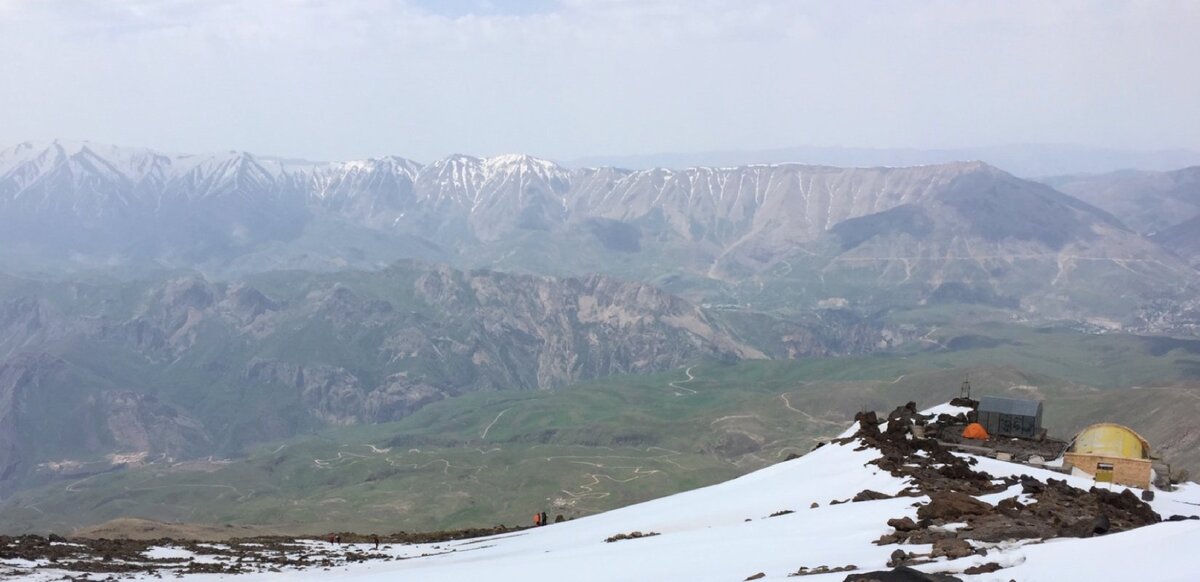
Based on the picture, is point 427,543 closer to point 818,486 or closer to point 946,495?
point 818,486

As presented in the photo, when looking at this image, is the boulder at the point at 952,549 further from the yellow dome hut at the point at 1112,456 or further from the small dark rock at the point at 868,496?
the yellow dome hut at the point at 1112,456

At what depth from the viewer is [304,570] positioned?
42.0 metres

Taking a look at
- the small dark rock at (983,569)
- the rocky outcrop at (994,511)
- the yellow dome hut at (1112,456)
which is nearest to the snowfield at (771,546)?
the small dark rock at (983,569)

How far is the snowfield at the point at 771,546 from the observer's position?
808 inches

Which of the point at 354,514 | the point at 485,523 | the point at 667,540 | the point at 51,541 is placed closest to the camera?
the point at 667,540

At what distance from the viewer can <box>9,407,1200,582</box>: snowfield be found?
2052 centimetres

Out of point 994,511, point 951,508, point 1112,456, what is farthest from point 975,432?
point 951,508

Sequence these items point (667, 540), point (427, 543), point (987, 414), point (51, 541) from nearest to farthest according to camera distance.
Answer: point (667, 540) → point (51, 541) → point (427, 543) → point (987, 414)

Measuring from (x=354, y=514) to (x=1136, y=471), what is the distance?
135898 millimetres

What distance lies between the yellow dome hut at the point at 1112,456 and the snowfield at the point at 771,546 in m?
2.14

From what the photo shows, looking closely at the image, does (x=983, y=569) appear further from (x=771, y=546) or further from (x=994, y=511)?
(x=771, y=546)

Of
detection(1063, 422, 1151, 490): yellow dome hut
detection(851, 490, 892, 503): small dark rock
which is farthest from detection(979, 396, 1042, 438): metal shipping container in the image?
detection(851, 490, 892, 503): small dark rock

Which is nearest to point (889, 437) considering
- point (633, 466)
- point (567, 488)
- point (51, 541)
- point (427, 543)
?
point (427, 543)

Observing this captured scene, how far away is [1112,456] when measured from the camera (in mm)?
45156
